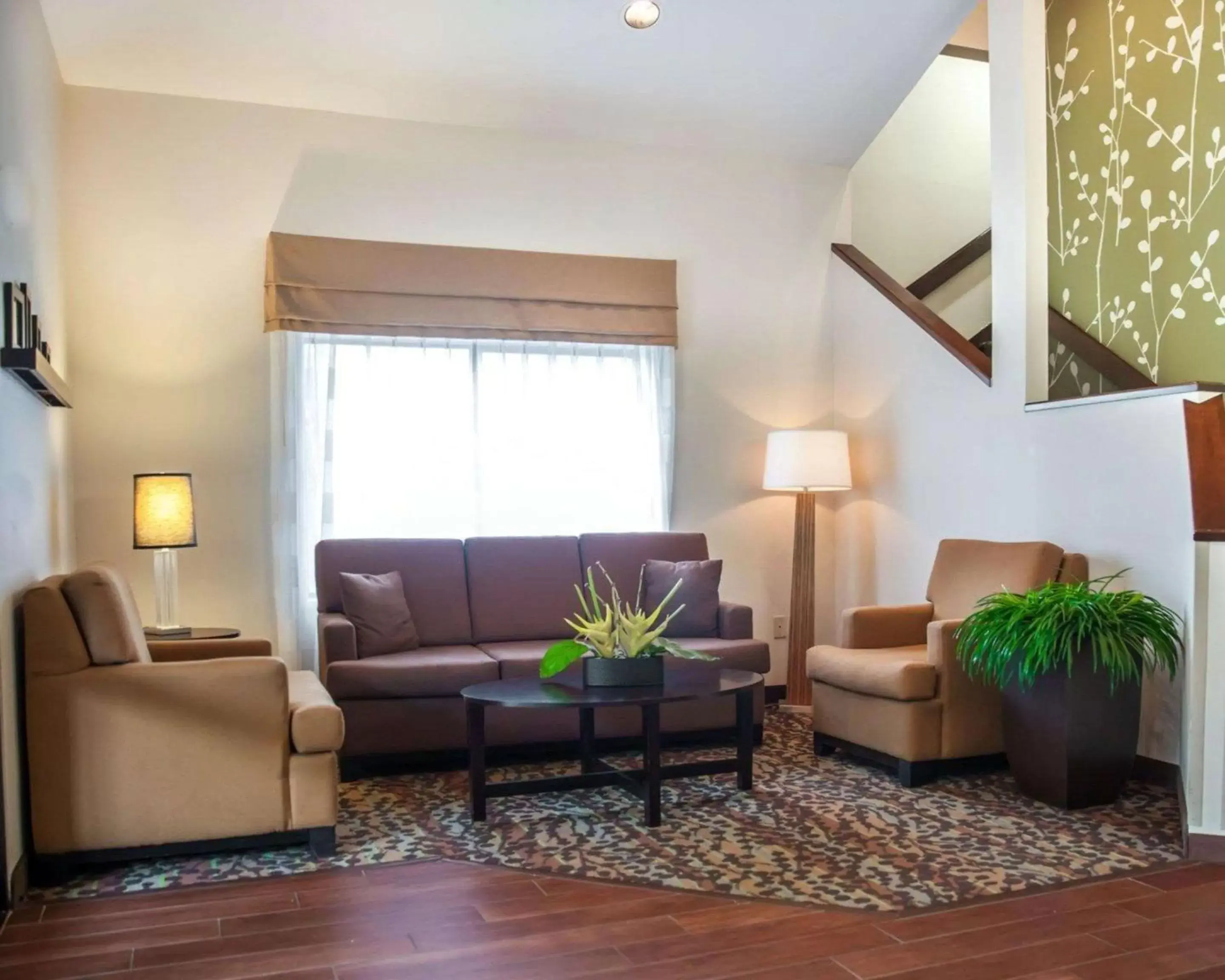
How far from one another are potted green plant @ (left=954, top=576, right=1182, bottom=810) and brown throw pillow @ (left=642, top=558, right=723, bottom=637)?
1499 mm

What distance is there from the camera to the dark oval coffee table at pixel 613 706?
142 inches

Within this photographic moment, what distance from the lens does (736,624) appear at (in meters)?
5.02

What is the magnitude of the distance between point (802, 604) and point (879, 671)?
58.9 inches

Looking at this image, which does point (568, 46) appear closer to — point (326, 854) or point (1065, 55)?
point (1065, 55)

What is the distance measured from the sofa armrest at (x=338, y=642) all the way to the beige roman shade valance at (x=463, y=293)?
1523 millimetres

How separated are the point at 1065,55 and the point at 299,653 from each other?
4.70m

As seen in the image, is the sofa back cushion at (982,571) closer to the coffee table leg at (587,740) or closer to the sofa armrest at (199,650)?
the coffee table leg at (587,740)

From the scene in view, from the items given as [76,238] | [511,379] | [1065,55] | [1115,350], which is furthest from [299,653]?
[1065,55]

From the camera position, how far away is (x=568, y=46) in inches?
197

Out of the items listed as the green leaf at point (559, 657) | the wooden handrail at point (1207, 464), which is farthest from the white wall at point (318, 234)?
the wooden handrail at point (1207, 464)

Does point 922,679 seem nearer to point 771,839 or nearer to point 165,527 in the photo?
point 771,839

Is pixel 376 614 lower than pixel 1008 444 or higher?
lower

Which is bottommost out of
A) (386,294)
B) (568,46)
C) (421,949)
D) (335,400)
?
(421,949)

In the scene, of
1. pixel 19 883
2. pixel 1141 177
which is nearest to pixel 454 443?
pixel 19 883
